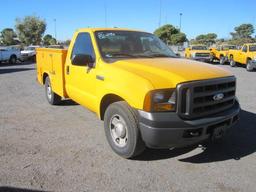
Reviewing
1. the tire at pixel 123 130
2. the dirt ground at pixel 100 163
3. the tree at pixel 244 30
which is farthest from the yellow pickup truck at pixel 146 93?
the tree at pixel 244 30

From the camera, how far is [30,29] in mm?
58688

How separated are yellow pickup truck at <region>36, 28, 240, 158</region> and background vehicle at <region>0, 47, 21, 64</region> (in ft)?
72.2

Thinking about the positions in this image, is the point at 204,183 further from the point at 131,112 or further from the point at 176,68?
the point at 176,68

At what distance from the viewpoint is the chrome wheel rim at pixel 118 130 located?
454 centimetres

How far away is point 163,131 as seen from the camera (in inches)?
154

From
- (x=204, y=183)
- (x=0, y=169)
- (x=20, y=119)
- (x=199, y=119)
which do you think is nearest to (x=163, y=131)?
(x=199, y=119)

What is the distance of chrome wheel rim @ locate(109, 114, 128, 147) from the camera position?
454 centimetres

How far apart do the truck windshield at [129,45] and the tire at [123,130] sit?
106cm

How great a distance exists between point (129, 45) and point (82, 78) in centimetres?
105

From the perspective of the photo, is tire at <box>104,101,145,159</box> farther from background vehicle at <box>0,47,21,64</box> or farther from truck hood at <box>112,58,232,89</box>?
background vehicle at <box>0,47,21,64</box>

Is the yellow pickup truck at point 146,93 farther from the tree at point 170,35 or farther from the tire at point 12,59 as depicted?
the tree at point 170,35

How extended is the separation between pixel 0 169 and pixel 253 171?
11.3ft

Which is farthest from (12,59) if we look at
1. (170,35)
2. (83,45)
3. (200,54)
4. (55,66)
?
(170,35)

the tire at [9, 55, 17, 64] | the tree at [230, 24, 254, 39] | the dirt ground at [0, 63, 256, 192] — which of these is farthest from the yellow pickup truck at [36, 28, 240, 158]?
the tree at [230, 24, 254, 39]
